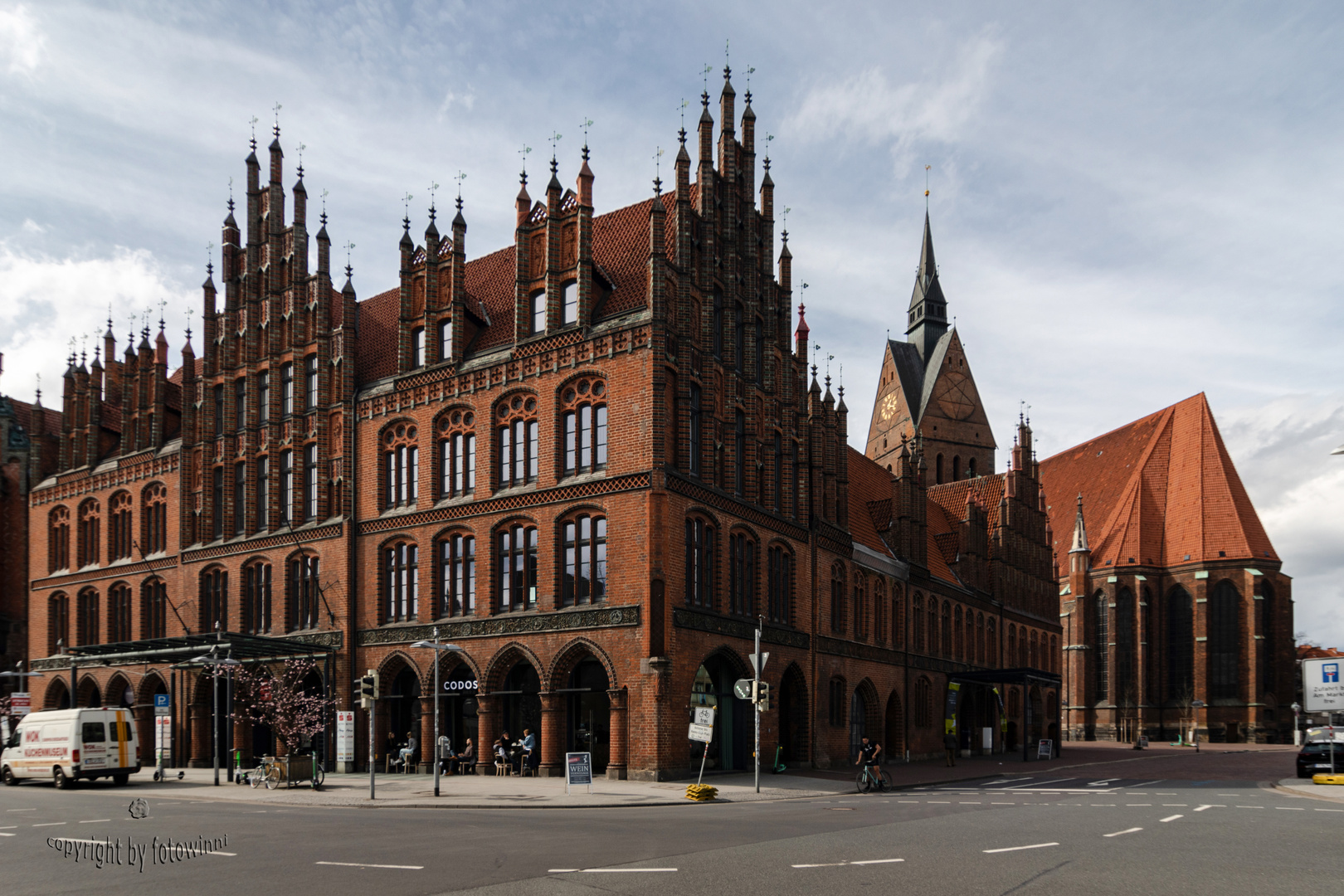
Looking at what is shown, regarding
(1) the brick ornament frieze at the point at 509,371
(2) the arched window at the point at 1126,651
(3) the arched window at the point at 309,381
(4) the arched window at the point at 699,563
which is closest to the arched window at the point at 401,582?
(1) the brick ornament frieze at the point at 509,371

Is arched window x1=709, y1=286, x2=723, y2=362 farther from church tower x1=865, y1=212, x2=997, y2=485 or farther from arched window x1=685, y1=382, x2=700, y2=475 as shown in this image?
church tower x1=865, y1=212, x2=997, y2=485

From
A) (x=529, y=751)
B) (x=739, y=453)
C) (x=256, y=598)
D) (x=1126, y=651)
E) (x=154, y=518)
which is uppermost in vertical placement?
(x=739, y=453)

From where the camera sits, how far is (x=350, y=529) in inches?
1529

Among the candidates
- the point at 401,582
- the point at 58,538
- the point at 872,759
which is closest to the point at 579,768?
the point at 872,759

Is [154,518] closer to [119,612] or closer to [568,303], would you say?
[119,612]

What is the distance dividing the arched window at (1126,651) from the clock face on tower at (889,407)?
79.3ft

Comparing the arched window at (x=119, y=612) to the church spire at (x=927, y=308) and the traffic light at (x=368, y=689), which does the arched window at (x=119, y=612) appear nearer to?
the traffic light at (x=368, y=689)

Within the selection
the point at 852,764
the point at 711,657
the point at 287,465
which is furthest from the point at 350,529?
the point at 852,764

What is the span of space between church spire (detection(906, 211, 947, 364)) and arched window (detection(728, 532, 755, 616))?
233 feet

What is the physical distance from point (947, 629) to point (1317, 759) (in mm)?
22035

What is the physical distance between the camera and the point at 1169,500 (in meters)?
95.9

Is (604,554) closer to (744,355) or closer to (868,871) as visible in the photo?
(744,355)

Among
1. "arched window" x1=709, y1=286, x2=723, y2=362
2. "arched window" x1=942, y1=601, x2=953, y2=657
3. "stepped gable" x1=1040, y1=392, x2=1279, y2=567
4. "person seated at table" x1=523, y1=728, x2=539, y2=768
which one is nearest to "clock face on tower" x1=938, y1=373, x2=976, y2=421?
"stepped gable" x1=1040, y1=392, x2=1279, y2=567

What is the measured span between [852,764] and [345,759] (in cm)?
1856
